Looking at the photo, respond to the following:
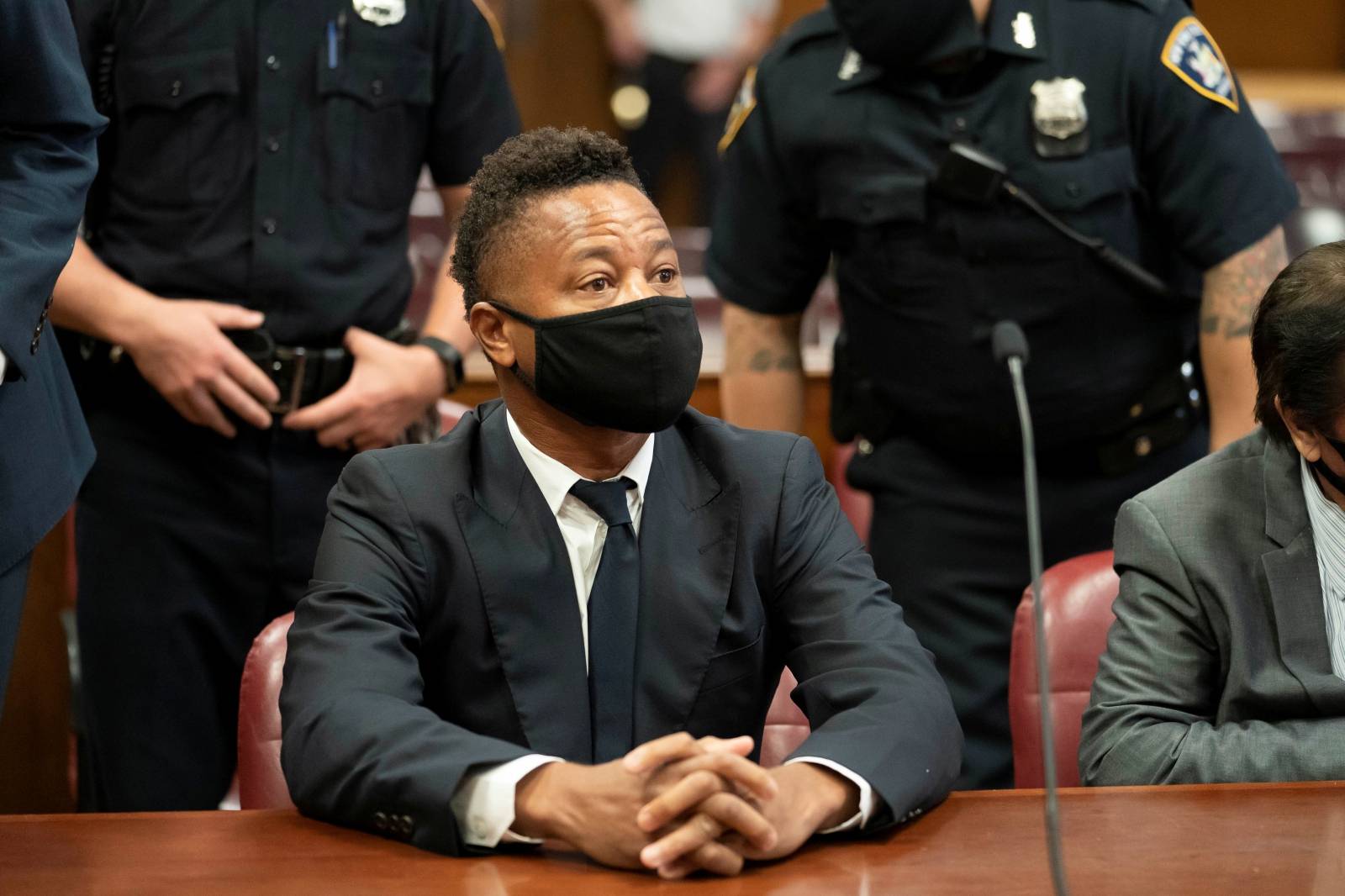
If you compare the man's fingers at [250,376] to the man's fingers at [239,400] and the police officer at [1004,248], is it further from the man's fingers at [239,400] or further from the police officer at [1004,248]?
the police officer at [1004,248]

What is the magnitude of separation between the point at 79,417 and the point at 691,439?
0.76m

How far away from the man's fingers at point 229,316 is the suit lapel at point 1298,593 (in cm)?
146

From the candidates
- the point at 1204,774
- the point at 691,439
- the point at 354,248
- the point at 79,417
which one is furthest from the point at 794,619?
the point at 354,248

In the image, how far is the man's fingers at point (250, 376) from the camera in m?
2.42

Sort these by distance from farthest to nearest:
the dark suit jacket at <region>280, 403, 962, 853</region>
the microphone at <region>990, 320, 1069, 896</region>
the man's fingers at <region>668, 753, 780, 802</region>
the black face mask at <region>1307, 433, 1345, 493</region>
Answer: the black face mask at <region>1307, 433, 1345, 493</region> → the dark suit jacket at <region>280, 403, 962, 853</region> → the man's fingers at <region>668, 753, 780, 802</region> → the microphone at <region>990, 320, 1069, 896</region>

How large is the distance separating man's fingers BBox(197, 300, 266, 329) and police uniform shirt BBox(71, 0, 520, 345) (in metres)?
0.04

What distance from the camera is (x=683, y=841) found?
1407mm

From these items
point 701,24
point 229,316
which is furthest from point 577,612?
point 701,24

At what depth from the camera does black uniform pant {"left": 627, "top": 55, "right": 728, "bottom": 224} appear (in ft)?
20.2

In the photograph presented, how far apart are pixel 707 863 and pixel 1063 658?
0.78m

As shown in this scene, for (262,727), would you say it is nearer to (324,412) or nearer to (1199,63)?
(324,412)

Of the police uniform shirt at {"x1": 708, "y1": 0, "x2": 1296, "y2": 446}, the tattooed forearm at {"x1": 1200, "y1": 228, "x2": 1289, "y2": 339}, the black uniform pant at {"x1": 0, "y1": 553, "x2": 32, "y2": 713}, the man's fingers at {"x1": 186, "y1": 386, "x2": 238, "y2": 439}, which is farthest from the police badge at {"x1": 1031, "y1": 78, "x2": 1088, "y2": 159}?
the black uniform pant at {"x1": 0, "y1": 553, "x2": 32, "y2": 713}

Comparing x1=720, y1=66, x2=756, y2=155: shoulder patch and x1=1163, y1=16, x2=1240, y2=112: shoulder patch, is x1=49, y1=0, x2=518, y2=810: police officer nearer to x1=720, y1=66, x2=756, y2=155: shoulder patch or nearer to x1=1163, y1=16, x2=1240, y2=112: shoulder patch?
x1=720, y1=66, x2=756, y2=155: shoulder patch

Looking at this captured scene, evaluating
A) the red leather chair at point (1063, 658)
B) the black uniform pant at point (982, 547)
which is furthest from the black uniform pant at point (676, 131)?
the red leather chair at point (1063, 658)
